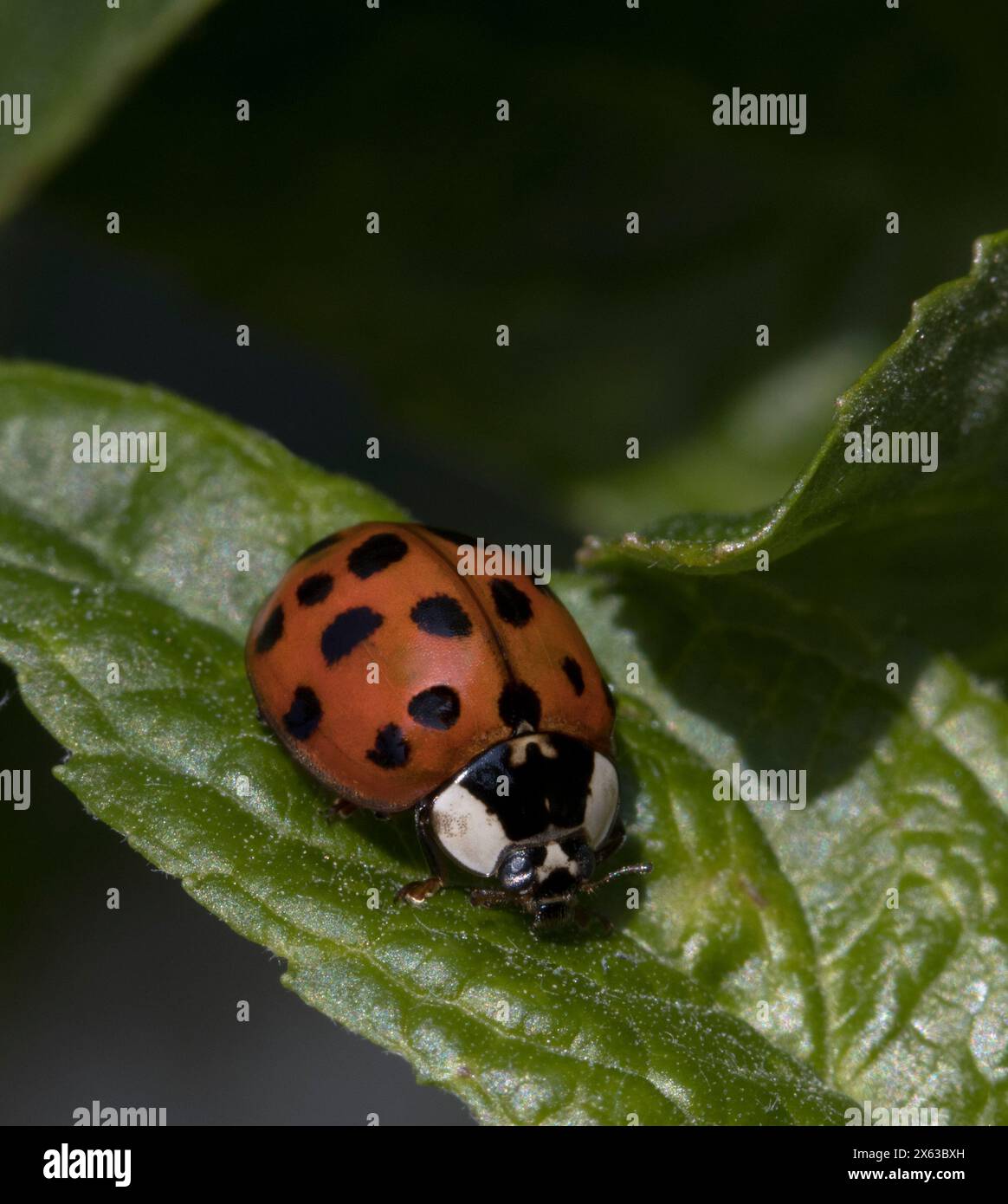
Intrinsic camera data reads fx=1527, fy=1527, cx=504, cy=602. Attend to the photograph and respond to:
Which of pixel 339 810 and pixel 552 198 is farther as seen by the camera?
pixel 552 198

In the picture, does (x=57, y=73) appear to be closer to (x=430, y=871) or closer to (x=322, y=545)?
(x=322, y=545)

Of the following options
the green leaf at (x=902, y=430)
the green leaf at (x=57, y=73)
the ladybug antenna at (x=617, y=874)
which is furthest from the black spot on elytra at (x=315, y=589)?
the green leaf at (x=57, y=73)

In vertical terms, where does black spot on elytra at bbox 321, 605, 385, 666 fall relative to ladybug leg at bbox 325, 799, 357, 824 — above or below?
above

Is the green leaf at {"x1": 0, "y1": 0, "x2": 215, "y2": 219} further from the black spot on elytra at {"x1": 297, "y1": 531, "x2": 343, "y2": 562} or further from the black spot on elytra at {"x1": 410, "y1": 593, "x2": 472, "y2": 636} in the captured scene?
the black spot on elytra at {"x1": 410, "y1": 593, "x2": 472, "y2": 636}

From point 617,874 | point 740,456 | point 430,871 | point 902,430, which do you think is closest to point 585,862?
point 617,874

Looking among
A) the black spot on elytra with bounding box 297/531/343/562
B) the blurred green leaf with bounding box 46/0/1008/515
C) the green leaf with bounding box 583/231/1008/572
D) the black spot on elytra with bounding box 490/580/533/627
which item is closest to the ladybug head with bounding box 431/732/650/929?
the black spot on elytra with bounding box 490/580/533/627
